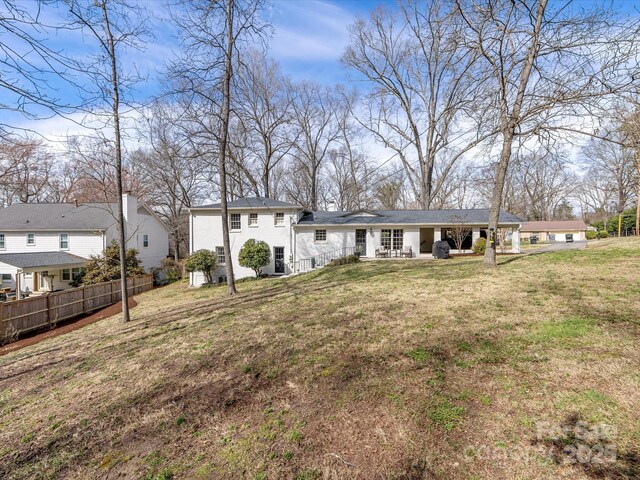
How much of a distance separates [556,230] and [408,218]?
3650cm

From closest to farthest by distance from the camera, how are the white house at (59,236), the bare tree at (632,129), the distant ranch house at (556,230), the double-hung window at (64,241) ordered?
the bare tree at (632,129) → the white house at (59,236) → the double-hung window at (64,241) → the distant ranch house at (556,230)

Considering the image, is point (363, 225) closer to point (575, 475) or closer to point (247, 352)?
point (247, 352)

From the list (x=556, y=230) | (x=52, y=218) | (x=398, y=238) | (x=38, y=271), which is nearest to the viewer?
(x=38, y=271)

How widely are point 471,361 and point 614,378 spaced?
4.65ft

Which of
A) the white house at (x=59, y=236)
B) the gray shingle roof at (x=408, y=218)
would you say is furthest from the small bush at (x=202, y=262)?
the gray shingle roof at (x=408, y=218)

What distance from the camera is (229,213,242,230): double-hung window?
63.8ft

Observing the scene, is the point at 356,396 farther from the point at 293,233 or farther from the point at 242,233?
the point at 242,233

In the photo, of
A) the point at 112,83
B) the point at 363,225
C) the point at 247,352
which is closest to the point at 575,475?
the point at 247,352

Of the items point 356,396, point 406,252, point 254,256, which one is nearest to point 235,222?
point 254,256

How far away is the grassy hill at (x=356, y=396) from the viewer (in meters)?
2.55

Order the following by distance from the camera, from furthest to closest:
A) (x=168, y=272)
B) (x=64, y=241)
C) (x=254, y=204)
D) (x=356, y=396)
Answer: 1. (x=168, y=272)
2. (x=64, y=241)
3. (x=254, y=204)
4. (x=356, y=396)

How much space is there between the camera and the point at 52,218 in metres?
22.1

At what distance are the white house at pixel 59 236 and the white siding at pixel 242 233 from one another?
5.06 metres

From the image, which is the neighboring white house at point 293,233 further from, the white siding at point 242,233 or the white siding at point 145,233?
the white siding at point 145,233
